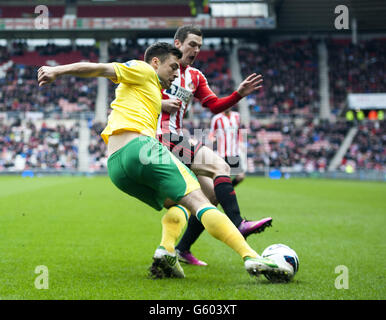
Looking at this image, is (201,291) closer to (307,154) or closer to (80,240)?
(80,240)

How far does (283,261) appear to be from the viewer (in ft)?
13.6

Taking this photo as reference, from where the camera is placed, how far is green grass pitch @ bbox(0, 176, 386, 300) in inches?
145

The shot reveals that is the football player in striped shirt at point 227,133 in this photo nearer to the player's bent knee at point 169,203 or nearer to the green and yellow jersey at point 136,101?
the player's bent knee at point 169,203

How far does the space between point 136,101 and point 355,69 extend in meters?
33.8

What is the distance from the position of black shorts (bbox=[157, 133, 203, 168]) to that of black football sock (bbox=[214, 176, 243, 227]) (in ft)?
1.18

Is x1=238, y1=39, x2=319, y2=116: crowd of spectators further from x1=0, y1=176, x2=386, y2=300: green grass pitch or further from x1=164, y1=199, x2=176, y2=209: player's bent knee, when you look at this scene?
x1=164, y1=199, x2=176, y2=209: player's bent knee

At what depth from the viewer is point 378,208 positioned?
37.8ft

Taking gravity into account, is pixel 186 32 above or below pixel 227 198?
above

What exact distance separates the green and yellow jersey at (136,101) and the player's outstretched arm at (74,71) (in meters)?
0.22

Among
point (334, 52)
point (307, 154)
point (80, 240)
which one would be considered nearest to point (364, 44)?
point (334, 52)

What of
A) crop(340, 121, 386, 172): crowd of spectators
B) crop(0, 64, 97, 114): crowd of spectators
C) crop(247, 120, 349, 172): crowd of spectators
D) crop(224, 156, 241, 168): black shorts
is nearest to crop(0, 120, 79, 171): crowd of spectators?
crop(0, 64, 97, 114): crowd of spectators

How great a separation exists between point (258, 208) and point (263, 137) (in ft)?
71.6

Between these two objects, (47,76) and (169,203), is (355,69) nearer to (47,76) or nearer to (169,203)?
(169,203)

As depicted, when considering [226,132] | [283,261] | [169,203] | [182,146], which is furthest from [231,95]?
[226,132]
